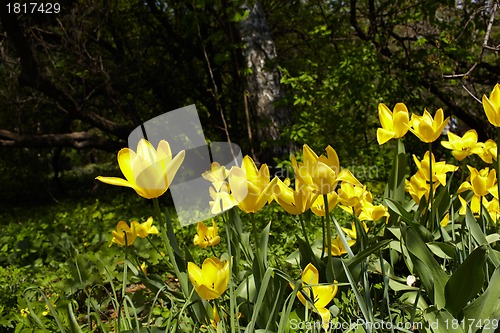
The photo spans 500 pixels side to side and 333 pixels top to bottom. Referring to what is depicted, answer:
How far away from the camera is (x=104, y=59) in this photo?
7.43 m

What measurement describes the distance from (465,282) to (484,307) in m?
0.07

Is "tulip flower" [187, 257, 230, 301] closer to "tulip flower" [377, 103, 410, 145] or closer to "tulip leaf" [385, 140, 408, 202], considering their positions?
"tulip flower" [377, 103, 410, 145]

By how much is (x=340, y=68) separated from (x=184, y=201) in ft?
7.66

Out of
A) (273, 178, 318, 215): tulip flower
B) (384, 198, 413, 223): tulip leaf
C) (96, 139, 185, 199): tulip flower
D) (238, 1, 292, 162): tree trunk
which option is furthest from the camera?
(238, 1, 292, 162): tree trunk

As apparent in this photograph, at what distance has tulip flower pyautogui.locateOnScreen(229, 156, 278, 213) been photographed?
1215mm

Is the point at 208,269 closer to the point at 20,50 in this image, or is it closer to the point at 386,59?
the point at 386,59

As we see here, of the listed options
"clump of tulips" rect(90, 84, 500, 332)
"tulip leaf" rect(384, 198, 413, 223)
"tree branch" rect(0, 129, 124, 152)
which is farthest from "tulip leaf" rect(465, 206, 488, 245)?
"tree branch" rect(0, 129, 124, 152)

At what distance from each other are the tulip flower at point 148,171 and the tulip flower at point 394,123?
748mm

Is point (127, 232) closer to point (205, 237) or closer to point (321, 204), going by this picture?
point (205, 237)

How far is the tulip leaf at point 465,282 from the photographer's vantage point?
115 cm

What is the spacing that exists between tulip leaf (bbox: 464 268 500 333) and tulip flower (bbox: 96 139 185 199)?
0.80m

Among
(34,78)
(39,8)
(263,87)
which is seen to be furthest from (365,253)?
(39,8)

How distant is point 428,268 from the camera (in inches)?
49.6

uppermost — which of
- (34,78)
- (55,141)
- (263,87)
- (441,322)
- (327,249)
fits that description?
(34,78)
